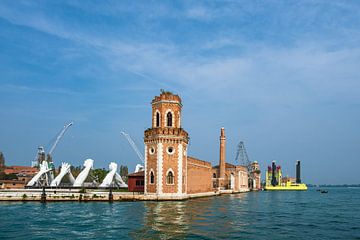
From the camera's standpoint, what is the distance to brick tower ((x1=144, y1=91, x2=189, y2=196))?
163ft

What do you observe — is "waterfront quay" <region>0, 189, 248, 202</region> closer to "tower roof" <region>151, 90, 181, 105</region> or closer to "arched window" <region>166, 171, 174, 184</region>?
"arched window" <region>166, 171, 174, 184</region>

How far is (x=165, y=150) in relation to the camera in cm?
5031

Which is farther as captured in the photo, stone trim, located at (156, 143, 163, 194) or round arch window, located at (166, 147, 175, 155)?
round arch window, located at (166, 147, 175, 155)

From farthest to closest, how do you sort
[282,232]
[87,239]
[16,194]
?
[16,194], [282,232], [87,239]

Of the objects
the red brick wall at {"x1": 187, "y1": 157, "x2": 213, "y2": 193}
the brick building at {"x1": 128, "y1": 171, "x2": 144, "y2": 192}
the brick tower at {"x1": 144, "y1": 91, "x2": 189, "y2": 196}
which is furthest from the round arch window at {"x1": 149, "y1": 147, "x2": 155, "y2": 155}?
the brick building at {"x1": 128, "y1": 171, "x2": 144, "y2": 192}

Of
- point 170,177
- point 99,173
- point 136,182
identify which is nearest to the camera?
point 170,177

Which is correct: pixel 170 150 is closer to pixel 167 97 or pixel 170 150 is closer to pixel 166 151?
pixel 166 151

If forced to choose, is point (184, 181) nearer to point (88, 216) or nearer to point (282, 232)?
point (88, 216)

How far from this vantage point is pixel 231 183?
10719 centimetres

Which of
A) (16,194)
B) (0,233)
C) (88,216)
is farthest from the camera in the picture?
(16,194)

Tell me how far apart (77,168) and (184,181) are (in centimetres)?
11212

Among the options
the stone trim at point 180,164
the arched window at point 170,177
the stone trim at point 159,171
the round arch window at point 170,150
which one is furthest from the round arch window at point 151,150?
the arched window at point 170,177

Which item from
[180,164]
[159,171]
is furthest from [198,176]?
[159,171]

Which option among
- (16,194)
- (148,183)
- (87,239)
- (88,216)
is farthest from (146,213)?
(16,194)
